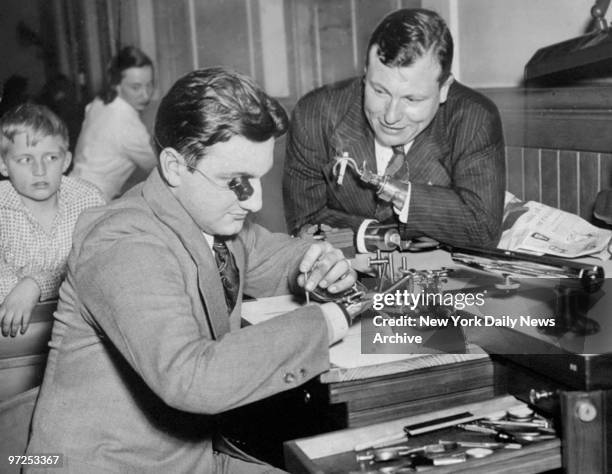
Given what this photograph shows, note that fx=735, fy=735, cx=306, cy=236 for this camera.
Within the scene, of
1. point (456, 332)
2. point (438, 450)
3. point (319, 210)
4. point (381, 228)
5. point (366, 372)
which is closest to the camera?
point (438, 450)

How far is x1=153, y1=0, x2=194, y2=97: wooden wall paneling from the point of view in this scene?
16.8 ft

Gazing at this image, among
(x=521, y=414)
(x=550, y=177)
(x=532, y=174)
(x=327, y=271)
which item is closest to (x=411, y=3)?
(x=532, y=174)

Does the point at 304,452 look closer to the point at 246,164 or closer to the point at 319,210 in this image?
the point at 246,164

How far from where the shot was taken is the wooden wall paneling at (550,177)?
9.87 feet

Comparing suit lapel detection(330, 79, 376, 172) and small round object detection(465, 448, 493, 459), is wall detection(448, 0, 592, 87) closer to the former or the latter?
suit lapel detection(330, 79, 376, 172)

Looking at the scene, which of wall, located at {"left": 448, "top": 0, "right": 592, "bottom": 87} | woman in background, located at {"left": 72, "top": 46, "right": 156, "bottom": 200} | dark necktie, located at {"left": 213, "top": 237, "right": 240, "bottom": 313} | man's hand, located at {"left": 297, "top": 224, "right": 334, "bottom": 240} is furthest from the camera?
woman in background, located at {"left": 72, "top": 46, "right": 156, "bottom": 200}

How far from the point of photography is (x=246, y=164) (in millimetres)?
1384

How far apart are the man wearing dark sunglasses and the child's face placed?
5.12ft

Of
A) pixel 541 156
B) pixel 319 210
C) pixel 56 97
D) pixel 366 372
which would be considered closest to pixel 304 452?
pixel 366 372

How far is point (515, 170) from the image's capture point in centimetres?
332

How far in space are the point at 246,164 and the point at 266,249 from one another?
0.48 m

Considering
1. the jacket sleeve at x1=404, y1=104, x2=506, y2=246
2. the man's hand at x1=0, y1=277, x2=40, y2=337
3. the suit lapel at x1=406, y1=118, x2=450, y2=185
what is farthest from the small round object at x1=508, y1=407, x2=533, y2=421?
the man's hand at x1=0, y1=277, x2=40, y2=337

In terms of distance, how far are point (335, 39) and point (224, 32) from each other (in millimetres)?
799

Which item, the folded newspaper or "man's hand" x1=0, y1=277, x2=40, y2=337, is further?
"man's hand" x1=0, y1=277, x2=40, y2=337
